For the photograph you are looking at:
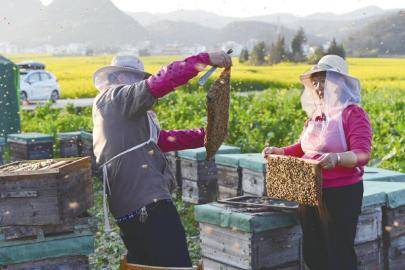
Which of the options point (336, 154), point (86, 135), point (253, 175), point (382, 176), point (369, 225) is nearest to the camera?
point (336, 154)

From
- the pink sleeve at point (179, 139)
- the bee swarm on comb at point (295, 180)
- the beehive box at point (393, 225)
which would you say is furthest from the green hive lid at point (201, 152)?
the pink sleeve at point (179, 139)

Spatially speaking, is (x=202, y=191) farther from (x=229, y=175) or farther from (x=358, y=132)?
(x=358, y=132)

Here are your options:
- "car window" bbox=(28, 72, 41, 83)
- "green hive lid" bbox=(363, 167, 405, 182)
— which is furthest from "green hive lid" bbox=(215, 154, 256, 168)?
"car window" bbox=(28, 72, 41, 83)

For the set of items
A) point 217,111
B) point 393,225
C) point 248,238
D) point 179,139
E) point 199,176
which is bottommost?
point 199,176

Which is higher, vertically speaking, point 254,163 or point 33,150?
point 254,163

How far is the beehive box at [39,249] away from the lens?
3.94 m

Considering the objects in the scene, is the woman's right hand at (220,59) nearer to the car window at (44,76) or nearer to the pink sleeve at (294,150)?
the pink sleeve at (294,150)

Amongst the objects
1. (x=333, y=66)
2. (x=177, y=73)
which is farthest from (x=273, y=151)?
(x=177, y=73)

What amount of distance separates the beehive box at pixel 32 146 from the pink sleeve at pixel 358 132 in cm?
668

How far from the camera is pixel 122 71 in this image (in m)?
3.96

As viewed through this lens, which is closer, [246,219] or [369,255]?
[246,219]

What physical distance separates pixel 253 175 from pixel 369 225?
6.87 feet

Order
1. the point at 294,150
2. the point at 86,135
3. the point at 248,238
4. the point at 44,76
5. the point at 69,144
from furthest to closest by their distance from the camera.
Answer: the point at 44,76
the point at 69,144
the point at 86,135
the point at 294,150
the point at 248,238

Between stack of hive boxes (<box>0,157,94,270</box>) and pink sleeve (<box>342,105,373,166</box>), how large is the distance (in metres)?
1.61
